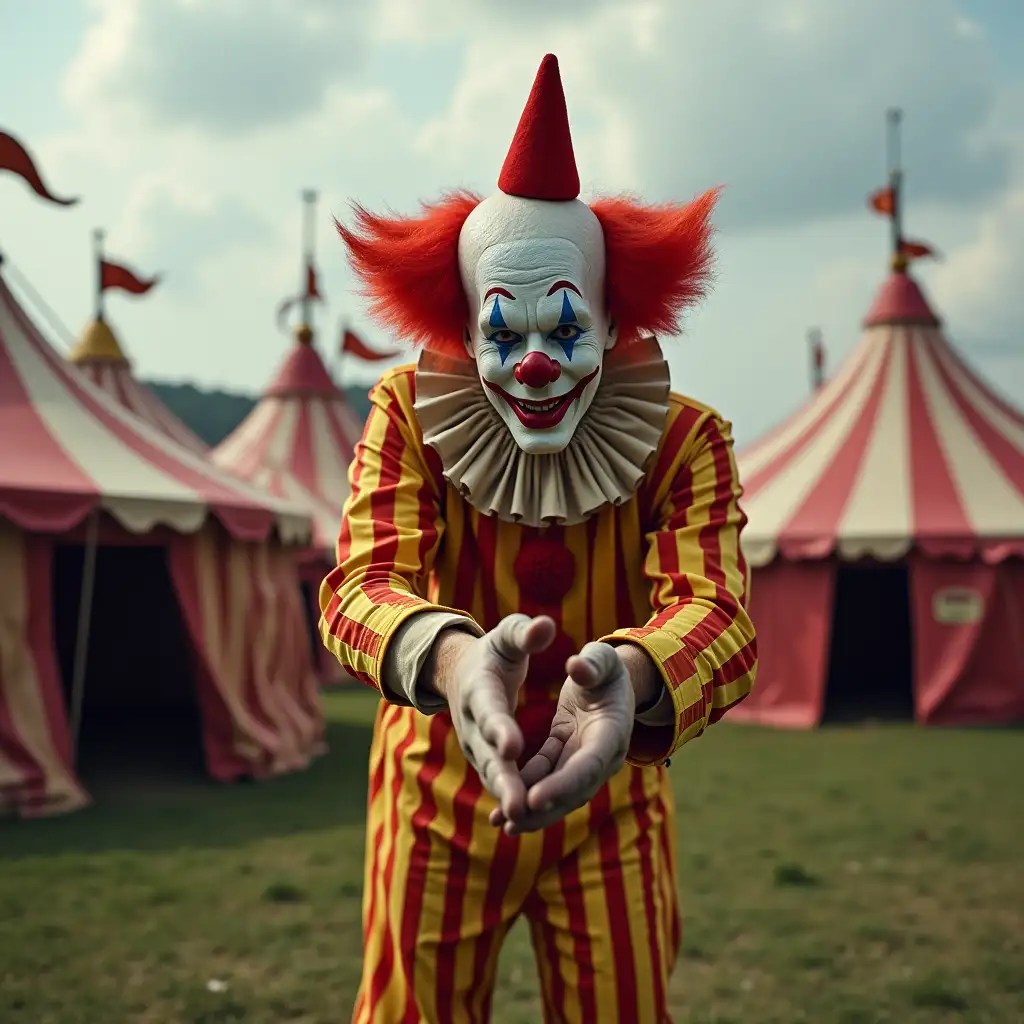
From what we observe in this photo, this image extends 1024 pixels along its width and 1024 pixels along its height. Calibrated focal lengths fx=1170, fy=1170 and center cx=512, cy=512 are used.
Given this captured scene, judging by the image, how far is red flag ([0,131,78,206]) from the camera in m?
6.60

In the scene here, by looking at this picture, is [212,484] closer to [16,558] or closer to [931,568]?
[16,558]

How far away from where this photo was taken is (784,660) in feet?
30.9

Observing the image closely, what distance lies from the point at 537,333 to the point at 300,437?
11267mm

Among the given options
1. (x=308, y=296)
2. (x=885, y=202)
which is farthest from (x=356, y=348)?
(x=885, y=202)

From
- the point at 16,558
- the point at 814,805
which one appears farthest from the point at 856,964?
the point at 16,558

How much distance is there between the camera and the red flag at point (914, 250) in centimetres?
1092

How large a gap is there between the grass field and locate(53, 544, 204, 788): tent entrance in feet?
6.80

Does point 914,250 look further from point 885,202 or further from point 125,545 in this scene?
point 125,545

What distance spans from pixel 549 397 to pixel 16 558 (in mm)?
5033

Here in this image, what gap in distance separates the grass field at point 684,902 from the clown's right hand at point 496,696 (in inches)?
98.3

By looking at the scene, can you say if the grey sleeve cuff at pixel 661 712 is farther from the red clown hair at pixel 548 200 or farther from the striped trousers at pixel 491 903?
→ the red clown hair at pixel 548 200

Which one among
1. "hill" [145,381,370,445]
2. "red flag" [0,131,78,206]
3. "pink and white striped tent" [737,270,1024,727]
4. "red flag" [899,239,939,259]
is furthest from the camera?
"hill" [145,381,370,445]

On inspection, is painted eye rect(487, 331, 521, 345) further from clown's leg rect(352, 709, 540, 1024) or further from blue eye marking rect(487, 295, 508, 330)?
clown's leg rect(352, 709, 540, 1024)

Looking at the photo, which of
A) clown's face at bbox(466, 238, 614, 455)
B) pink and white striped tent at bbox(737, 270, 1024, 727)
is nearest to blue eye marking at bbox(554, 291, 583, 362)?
clown's face at bbox(466, 238, 614, 455)
